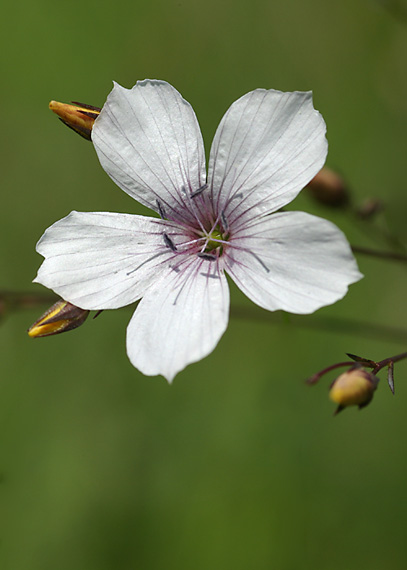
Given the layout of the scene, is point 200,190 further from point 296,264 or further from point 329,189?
point 329,189

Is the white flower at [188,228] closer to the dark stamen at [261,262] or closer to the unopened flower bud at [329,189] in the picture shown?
the dark stamen at [261,262]

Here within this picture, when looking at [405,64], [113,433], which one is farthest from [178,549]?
[405,64]

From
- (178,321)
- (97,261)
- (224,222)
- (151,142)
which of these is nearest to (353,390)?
(178,321)

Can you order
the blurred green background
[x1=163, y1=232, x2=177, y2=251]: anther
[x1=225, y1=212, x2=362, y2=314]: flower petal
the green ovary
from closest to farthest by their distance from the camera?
[x1=225, y1=212, x2=362, y2=314]: flower petal, [x1=163, y1=232, x2=177, y2=251]: anther, the green ovary, the blurred green background

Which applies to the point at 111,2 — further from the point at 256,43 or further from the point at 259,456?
the point at 259,456

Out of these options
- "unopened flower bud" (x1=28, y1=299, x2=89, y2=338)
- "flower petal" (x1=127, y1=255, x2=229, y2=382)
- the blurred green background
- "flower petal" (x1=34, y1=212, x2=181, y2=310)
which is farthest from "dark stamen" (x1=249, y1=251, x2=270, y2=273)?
the blurred green background

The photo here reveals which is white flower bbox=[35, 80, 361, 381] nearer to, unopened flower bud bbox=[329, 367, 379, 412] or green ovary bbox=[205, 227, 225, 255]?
green ovary bbox=[205, 227, 225, 255]

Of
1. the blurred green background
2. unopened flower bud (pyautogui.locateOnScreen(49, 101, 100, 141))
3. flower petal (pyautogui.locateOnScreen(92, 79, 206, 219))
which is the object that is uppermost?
unopened flower bud (pyautogui.locateOnScreen(49, 101, 100, 141))
